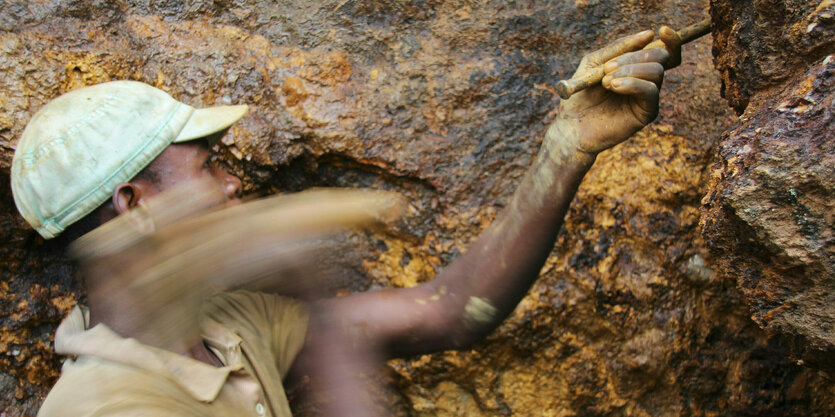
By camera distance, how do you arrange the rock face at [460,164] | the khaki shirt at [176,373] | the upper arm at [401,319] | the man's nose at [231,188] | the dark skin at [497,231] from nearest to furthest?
the khaki shirt at [176,373] → the dark skin at [497,231] → the man's nose at [231,188] → the upper arm at [401,319] → the rock face at [460,164]

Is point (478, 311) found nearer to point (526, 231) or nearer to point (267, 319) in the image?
point (526, 231)

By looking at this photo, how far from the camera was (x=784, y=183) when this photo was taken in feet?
3.96

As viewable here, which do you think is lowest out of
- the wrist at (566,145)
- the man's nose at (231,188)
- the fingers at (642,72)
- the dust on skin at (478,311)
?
the dust on skin at (478,311)

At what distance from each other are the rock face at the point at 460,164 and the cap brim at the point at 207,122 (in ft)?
1.45

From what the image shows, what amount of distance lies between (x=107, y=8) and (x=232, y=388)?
4.09ft

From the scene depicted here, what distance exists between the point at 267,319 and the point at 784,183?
46.3 inches

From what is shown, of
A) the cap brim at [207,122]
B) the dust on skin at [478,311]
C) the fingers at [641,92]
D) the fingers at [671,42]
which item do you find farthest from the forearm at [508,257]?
the cap brim at [207,122]

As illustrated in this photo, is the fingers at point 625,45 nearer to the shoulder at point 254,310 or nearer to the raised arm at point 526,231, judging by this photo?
the raised arm at point 526,231

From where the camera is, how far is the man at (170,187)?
4.49 ft

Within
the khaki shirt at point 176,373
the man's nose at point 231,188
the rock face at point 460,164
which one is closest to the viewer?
the khaki shirt at point 176,373

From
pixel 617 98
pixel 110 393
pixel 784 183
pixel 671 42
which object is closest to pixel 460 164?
pixel 617 98

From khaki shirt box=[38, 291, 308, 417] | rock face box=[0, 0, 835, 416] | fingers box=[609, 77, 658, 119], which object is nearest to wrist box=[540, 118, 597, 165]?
fingers box=[609, 77, 658, 119]

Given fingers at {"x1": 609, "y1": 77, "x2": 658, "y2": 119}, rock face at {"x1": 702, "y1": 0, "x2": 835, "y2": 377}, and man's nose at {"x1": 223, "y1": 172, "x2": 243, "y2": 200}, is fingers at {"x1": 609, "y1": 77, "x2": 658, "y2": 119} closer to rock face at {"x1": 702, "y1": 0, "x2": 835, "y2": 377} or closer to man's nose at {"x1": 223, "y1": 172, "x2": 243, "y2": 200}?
rock face at {"x1": 702, "y1": 0, "x2": 835, "y2": 377}

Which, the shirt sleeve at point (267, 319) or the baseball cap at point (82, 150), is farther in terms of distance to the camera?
the shirt sleeve at point (267, 319)
